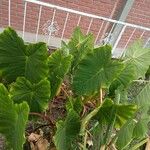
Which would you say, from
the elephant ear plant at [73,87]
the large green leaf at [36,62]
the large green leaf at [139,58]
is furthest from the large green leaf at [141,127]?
the large green leaf at [36,62]

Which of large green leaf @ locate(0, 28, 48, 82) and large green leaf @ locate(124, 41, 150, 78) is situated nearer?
large green leaf @ locate(0, 28, 48, 82)

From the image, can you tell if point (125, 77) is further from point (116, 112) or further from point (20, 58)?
point (20, 58)

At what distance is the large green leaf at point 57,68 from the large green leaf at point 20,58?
79mm

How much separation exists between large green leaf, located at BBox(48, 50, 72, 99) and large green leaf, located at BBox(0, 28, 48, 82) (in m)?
0.08

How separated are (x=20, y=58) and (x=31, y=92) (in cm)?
24

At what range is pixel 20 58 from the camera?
2.11 meters

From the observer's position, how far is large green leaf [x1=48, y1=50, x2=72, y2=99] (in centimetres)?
211

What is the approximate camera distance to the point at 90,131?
2.63 meters

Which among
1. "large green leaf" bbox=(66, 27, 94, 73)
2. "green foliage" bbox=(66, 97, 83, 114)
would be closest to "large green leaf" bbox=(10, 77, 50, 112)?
"green foliage" bbox=(66, 97, 83, 114)

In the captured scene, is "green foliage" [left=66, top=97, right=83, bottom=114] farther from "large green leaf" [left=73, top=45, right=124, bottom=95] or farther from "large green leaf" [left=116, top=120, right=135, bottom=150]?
"large green leaf" [left=116, top=120, right=135, bottom=150]

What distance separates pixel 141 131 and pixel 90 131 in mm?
619

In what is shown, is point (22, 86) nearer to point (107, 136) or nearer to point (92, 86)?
point (92, 86)

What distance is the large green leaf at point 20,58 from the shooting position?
198cm

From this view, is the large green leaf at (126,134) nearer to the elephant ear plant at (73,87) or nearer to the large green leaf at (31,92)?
the elephant ear plant at (73,87)
